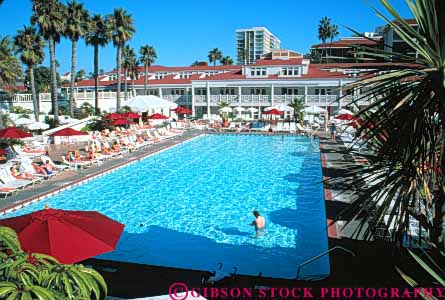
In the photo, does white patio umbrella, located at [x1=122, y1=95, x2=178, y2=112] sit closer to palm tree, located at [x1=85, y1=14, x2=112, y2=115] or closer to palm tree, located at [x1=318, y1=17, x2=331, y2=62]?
palm tree, located at [x1=85, y1=14, x2=112, y2=115]

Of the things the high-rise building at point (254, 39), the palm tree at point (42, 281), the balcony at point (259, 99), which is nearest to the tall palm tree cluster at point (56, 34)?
the balcony at point (259, 99)

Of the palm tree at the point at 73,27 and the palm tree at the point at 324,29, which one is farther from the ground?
the palm tree at the point at 324,29

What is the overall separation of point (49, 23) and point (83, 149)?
45.6 ft

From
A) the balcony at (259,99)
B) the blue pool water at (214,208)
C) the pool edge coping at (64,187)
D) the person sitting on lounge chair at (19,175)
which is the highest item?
the balcony at (259,99)

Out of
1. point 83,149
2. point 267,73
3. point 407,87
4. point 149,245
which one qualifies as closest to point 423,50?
point 407,87

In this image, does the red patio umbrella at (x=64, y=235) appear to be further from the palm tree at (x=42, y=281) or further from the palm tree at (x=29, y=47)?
the palm tree at (x=29, y=47)

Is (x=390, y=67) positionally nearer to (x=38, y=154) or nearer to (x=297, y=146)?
(x=38, y=154)

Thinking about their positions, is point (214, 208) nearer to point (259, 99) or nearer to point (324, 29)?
point (259, 99)

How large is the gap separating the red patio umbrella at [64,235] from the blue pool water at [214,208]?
333 cm

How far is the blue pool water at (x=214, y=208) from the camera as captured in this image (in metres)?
10.4

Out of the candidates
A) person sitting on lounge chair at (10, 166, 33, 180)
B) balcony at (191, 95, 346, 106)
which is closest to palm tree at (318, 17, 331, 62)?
balcony at (191, 95, 346, 106)

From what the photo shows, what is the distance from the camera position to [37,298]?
2709 mm

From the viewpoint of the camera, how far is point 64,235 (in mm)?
5848

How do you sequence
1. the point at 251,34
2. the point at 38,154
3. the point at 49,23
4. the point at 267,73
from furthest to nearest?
the point at 251,34
the point at 267,73
the point at 49,23
the point at 38,154
